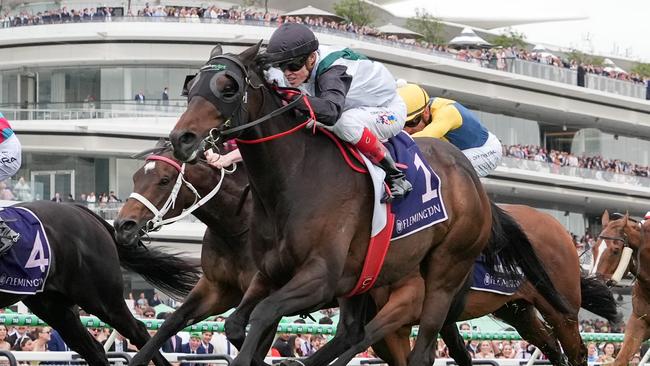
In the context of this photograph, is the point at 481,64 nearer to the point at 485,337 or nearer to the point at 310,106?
the point at 485,337

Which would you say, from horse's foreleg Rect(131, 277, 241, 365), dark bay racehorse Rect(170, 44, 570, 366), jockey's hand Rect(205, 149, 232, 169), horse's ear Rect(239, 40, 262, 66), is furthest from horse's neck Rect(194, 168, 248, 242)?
horse's ear Rect(239, 40, 262, 66)

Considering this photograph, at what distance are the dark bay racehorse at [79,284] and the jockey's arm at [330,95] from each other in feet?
9.39

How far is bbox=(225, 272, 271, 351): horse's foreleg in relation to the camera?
6.32 metres

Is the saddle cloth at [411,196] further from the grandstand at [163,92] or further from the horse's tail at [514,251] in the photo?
the grandstand at [163,92]

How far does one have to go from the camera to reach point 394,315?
662 cm


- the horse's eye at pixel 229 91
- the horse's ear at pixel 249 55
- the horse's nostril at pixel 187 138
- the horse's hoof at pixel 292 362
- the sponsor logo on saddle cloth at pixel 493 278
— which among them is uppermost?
the horse's ear at pixel 249 55

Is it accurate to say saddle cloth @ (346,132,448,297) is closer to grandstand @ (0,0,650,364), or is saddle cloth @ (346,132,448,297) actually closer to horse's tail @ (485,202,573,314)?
horse's tail @ (485,202,573,314)

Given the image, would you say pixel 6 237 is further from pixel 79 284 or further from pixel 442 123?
pixel 442 123

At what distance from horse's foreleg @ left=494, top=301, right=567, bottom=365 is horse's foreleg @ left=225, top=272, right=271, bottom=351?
3.50 metres

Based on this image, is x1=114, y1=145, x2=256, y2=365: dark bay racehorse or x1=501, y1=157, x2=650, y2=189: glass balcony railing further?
x1=501, y1=157, x2=650, y2=189: glass balcony railing

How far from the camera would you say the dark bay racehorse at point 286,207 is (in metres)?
5.71

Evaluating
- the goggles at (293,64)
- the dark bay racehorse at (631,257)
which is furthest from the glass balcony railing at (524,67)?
the goggles at (293,64)

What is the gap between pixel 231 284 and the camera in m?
7.71

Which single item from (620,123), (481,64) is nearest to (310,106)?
(481,64)
